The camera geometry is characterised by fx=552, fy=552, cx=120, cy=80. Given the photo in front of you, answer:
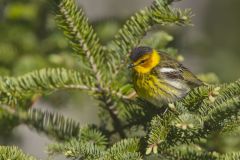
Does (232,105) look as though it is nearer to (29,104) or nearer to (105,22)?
(29,104)

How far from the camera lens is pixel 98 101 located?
3355 mm

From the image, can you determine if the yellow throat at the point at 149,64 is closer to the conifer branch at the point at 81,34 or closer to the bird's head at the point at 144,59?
the bird's head at the point at 144,59

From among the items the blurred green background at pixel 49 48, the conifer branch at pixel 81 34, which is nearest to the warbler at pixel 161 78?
the conifer branch at pixel 81 34

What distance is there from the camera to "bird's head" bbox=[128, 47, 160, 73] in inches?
131

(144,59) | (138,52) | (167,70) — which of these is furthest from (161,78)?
(138,52)

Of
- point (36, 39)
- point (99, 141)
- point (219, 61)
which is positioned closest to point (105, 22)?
point (36, 39)

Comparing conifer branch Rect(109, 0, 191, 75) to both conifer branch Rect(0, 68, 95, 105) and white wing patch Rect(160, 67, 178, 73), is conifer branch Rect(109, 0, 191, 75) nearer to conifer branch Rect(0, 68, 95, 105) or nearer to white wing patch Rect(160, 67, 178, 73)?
conifer branch Rect(0, 68, 95, 105)

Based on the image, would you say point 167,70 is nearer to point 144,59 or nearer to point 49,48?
point 144,59

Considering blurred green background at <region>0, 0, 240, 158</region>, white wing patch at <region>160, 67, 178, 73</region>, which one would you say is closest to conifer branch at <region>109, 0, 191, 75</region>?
white wing patch at <region>160, 67, 178, 73</region>

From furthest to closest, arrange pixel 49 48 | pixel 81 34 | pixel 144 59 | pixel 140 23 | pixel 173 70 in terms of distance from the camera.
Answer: pixel 49 48, pixel 173 70, pixel 144 59, pixel 140 23, pixel 81 34

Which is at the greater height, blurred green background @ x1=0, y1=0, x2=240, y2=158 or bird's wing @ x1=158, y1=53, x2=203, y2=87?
blurred green background @ x1=0, y1=0, x2=240, y2=158

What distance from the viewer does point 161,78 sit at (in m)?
3.98

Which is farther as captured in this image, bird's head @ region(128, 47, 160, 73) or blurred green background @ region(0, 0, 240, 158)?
blurred green background @ region(0, 0, 240, 158)

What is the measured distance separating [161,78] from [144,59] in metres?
0.37
